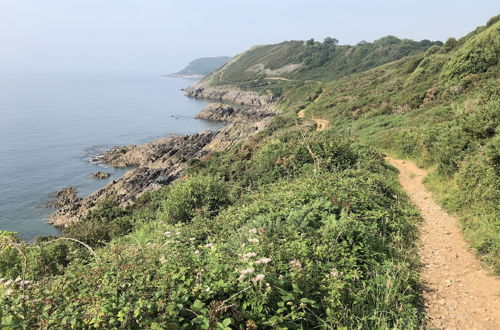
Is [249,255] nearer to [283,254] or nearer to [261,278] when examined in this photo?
[261,278]

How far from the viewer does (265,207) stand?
851cm

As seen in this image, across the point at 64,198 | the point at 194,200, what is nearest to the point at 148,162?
the point at 64,198

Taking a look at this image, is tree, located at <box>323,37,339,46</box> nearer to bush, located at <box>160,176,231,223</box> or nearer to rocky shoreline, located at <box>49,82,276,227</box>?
rocky shoreline, located at <box>49,82,276,227</box>

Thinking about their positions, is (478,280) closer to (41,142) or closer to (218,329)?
(218,329)

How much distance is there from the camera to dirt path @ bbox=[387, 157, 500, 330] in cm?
574

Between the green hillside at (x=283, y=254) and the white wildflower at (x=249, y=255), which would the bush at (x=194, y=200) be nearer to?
the green hillside at (x=283, y=254)

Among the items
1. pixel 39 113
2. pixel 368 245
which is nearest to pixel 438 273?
pixel 368 245

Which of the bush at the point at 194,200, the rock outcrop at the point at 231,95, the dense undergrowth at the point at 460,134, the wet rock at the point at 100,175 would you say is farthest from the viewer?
the rock outcrop at the point at 231,95

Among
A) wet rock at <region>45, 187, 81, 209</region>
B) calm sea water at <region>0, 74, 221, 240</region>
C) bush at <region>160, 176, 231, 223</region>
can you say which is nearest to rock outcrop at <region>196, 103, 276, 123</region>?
calm sea water at <region>0, 74, 221, 240</region>

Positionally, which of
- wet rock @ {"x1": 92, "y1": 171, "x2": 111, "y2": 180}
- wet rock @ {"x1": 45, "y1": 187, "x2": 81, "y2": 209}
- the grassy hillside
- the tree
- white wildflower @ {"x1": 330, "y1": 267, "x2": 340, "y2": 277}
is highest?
the tree

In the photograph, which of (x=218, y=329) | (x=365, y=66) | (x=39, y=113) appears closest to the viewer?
(x=218, y=329)

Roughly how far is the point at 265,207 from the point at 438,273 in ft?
13.5

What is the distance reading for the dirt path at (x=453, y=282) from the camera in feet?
18.8

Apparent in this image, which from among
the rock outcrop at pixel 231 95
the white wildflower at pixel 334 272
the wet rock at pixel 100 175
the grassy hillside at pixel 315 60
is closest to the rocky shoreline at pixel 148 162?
the wet rock at pixel 100 175
